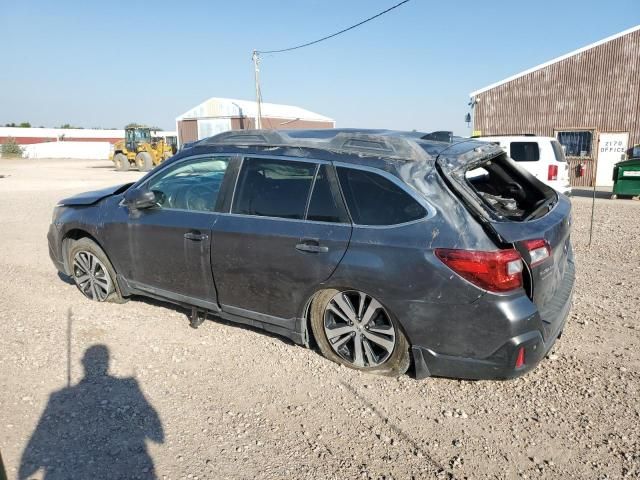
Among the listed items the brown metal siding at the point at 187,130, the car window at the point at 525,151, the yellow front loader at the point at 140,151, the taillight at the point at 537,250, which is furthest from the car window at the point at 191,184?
the brown metal siding at the point at 187,130

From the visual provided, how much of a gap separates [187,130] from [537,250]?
40.7 metres

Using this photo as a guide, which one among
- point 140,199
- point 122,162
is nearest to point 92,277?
A: point 140,199

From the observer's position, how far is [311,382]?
3338mm

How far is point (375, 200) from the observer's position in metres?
3.15

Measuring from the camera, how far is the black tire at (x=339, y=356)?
3.15 m

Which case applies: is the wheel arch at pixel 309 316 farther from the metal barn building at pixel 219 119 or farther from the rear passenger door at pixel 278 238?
the metal barn building at pixel 219 119

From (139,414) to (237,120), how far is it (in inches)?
1467

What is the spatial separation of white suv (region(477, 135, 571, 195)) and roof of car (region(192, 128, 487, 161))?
8.38m

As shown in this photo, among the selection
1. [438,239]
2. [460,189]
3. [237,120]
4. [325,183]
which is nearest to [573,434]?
[438,239]

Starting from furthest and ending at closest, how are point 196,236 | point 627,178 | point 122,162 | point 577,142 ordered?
point 122,162
point 577,142
point 627,178
point 196,236

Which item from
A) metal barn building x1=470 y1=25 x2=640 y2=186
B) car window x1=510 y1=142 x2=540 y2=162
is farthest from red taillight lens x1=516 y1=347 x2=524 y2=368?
metal barn building x1=470 y1=25 x2=640 y2=186

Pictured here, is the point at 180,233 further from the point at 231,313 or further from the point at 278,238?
the point at 278,238

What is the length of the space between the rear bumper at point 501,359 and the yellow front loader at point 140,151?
28785mm

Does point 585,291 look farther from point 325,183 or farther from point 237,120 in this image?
point 237,120
